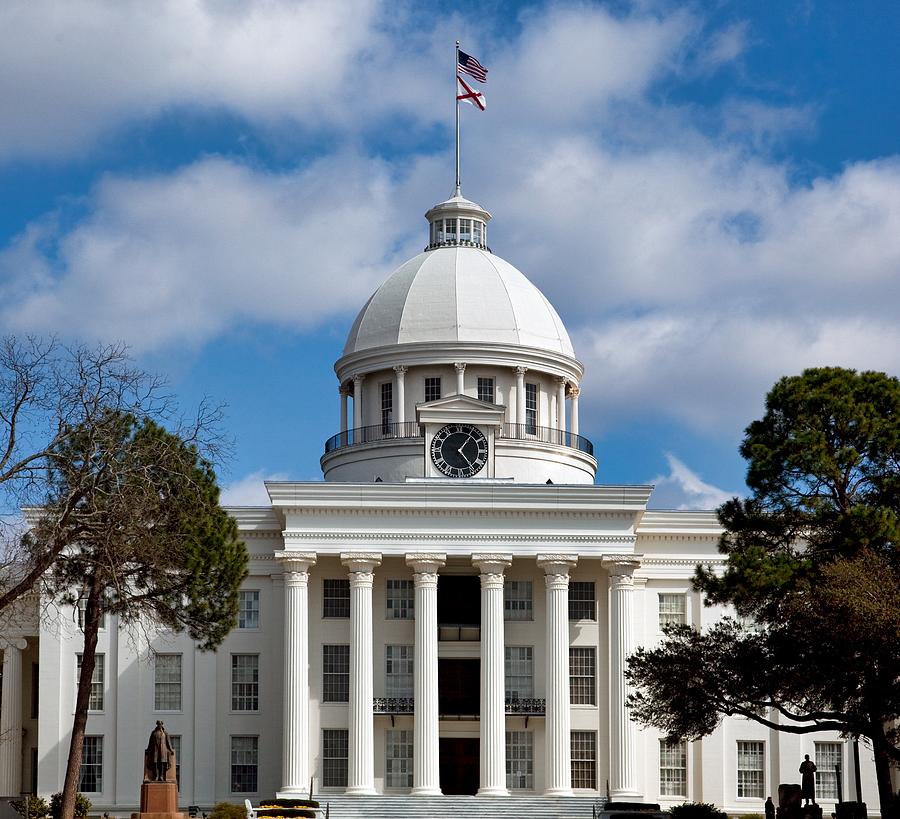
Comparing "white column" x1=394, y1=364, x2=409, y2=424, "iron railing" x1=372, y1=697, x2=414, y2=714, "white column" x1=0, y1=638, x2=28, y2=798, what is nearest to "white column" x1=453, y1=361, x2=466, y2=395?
"white column" x1=394, y1=364, x2=409, y2=424

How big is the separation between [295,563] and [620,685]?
1255 centimetres

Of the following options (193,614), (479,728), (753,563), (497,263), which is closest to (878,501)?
(753,563)

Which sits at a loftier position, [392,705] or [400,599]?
[400,599]

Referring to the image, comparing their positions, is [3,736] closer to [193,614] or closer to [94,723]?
[94,723]

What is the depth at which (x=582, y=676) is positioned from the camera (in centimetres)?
6562

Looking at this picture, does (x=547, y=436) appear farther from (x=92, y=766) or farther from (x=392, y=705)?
(x=92, y=766)

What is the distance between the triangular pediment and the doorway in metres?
12.3

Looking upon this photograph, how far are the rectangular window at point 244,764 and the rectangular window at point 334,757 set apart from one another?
2900 mm

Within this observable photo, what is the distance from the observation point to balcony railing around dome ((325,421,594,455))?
71.9 meters

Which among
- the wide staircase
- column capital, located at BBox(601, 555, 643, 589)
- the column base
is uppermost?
column capital, located at BBox(601, 555, 643, 589)

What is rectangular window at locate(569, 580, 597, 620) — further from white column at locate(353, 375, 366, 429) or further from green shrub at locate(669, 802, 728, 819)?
white column at locate(353, 375, 366, 429)

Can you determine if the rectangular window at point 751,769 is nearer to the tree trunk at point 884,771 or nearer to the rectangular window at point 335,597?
the rectangular window at point 335,597

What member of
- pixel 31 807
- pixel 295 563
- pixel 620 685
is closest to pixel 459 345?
pixel 295 563

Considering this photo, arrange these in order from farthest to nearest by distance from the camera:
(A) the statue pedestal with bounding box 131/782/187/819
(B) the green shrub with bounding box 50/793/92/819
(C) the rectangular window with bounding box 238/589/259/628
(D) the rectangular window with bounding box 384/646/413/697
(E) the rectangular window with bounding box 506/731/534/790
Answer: (C) the rectangular window with bounding box 238/589/259/628
(D) the rectangular window with bounding box 384/646/413/697
(E) the rectangular window with bounding box 506/731/534/790
(B) the green shrub with bounding box 50/793/92/819
(A) the statue pedestal with bounding box 131/782/187/819
